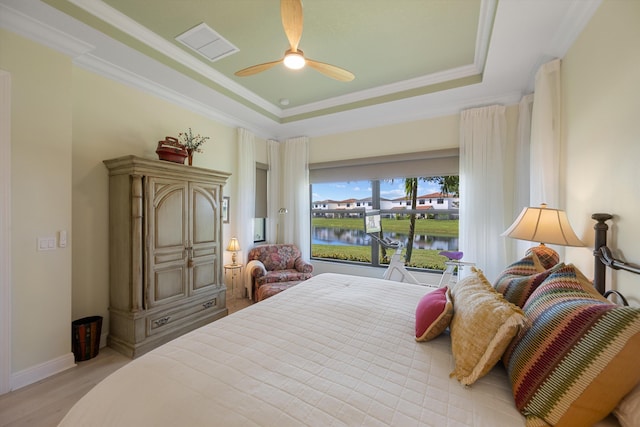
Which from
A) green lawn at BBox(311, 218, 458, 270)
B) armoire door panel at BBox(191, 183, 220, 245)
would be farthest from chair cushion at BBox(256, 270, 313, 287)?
green lawn at BBox(311, 218, 458, 270)

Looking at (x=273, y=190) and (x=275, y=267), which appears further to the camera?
(x=273, y=190)

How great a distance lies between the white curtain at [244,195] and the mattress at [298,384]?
2692 mm

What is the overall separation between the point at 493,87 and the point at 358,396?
11.5ft

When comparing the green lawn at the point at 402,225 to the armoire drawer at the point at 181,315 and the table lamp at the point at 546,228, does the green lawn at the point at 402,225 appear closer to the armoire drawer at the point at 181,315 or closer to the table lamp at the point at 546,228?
the table lamp at the point at 546,228

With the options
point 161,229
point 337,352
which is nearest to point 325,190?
point 161,229

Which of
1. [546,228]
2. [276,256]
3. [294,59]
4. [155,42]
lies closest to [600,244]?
[546,228]

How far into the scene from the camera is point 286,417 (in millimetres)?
814

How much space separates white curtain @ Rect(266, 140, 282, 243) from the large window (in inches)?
26.3

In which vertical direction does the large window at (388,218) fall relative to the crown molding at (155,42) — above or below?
below

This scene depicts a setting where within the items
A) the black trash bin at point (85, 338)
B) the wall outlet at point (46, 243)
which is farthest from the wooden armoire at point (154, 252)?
the wall outlet at point (46, 243)

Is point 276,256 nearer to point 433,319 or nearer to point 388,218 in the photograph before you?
point 388,218

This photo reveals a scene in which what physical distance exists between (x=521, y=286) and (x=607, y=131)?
3.87 feet

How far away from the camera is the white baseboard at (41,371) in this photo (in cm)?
196

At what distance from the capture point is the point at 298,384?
0.97 m
